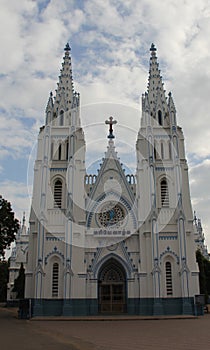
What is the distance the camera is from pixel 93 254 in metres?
31.9

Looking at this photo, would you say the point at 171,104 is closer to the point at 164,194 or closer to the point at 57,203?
the point at 164,194

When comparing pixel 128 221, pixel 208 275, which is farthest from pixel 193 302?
pixel 208 275

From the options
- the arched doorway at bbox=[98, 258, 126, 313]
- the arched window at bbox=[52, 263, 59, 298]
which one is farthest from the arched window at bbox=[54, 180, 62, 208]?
the arched doorway at bbox=[98, 258, 126, 313]

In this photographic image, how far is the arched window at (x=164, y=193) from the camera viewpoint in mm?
33188

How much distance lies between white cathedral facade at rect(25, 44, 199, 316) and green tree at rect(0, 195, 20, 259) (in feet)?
10.4

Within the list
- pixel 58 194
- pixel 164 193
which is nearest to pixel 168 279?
pixel 164 193

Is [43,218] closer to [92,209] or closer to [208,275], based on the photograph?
[92,209]

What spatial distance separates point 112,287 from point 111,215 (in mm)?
6259

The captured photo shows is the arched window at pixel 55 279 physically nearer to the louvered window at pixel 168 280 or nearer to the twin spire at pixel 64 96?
the louvered window at pixel 168 280

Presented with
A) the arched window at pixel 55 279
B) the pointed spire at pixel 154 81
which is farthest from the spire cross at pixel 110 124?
the arched window at pixel 55 279

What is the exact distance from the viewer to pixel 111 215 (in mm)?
33594

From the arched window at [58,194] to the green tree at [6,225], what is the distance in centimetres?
547

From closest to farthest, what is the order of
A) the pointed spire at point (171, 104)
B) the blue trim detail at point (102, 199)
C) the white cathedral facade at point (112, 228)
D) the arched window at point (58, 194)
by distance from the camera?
the white cathedral facade at point (112, 228)
the blue trim detail at point (102, 199)
the arched window at point (58, 194)
the pointed spire at point (171, 104)

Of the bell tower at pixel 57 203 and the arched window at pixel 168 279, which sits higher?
the bell tower at pixel 57 203
